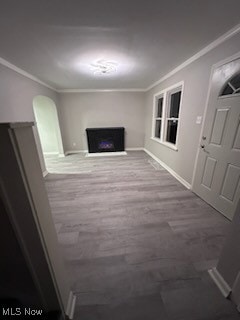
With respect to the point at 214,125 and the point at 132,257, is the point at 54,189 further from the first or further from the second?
the point at 214,125

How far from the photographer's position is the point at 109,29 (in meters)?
1.62

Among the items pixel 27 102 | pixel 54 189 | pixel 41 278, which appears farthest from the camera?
pixel 27 102

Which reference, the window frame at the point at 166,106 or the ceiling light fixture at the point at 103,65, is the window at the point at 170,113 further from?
the ceiling light fixture at the point at 103,65

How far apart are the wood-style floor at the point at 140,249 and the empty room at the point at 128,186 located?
1cm

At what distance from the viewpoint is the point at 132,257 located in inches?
57.2

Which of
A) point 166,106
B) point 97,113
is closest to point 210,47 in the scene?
point 166,106

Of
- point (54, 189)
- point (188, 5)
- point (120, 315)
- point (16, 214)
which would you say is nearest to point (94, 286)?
point (120, 315)

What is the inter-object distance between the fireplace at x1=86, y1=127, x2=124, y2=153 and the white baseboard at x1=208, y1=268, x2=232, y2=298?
4.67 m

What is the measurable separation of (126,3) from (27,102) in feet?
9.36

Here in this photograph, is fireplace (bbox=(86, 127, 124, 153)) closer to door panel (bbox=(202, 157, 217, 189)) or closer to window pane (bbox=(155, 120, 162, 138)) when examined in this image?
window pane (bbox=(155, 120, 162, 138))

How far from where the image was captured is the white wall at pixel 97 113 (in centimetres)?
512

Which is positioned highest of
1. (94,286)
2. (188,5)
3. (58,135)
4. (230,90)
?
(188,5)
